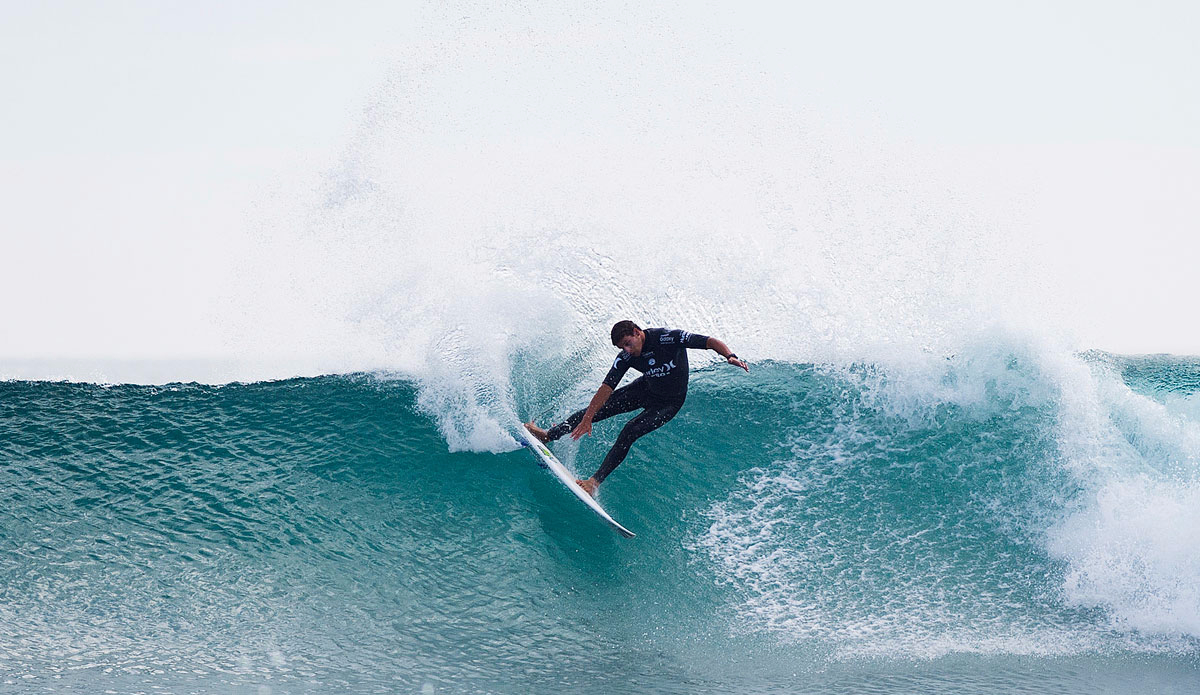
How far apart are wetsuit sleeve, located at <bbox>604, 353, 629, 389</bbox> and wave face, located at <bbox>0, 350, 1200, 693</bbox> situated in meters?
1.17

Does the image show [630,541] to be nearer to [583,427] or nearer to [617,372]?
[583,427]

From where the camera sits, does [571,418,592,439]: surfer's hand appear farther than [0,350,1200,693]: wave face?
Yes

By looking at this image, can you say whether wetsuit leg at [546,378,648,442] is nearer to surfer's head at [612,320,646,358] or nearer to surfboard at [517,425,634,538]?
surfboard at [517,425,634,538]

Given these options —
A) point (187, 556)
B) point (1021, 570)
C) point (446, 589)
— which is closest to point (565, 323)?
point (446, 589)

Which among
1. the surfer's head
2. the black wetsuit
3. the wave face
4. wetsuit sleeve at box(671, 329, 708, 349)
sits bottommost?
the wave face

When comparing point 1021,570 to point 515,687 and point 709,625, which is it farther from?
point 515,687

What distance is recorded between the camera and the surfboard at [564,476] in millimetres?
6195

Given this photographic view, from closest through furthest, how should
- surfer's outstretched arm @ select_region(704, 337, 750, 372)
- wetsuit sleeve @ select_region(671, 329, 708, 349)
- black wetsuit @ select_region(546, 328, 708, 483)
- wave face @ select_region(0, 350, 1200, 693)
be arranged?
1. wave face @ select_region(0, 350, 1200, 693)
2. surfer's outstretched arm @ select_region(704, 337, 750, 372)
3. wetsuit sleeve @ select_region(671, 329, 708, 349)
4. black wetsuit @ select_region(546, 328, 708, 483)

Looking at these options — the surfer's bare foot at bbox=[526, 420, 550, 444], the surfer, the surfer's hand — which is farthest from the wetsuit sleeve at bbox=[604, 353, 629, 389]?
the surfer's bare foot at bbox=[526, 420, 550, 444]

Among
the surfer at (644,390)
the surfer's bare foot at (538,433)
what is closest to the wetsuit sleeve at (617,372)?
the surfer at (644,390)

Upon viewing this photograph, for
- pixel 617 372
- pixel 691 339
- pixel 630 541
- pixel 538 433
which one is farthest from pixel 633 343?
pixel 630 541

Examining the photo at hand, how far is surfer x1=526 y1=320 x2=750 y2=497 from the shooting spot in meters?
6.03

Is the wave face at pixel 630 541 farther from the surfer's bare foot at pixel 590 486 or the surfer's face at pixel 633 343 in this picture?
the surfer's face at pixel 633 343

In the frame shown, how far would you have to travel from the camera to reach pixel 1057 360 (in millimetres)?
7395
